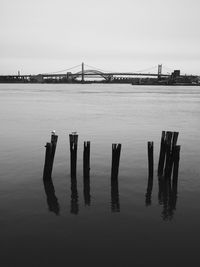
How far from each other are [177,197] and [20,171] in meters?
5.86

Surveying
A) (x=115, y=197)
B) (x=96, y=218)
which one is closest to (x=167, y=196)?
(x=115, y=197)

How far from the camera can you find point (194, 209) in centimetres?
873

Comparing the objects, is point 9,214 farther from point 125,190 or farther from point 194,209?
point 194,209

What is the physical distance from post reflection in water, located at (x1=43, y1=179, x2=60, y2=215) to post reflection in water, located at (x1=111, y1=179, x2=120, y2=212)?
154cm

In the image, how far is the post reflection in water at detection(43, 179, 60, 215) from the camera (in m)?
8.86

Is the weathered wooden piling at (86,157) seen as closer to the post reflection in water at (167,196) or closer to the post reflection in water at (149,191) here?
the post reflection in water at (149,191)

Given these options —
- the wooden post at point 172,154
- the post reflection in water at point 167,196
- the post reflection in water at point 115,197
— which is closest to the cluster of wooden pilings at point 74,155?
the post reflection in water at point 115,197

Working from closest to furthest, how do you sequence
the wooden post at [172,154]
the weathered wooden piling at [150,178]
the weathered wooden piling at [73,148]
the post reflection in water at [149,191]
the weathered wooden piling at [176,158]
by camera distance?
1. the post reflection in water at [149,191]
2. the weathered wooden piling at [150,178]
3. the weathered wooden piling at [176,158]
4. the weathered wooden piling at [73,148]
5. the wooden post at [172,154]

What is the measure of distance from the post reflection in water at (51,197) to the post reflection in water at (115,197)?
→ 1541 mm

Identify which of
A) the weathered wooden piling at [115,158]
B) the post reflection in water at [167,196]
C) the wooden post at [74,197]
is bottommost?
the post reflection in water at [167,196]

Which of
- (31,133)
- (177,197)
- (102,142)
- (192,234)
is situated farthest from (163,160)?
(31,133)

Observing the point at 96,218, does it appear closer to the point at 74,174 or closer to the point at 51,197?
the point at 51,197

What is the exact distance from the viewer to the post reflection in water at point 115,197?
349 inches

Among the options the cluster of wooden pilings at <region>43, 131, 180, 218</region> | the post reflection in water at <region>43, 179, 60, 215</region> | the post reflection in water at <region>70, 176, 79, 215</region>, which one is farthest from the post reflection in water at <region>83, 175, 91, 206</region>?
the post reflection in water at <region>43, 179, 60, 215</region>
